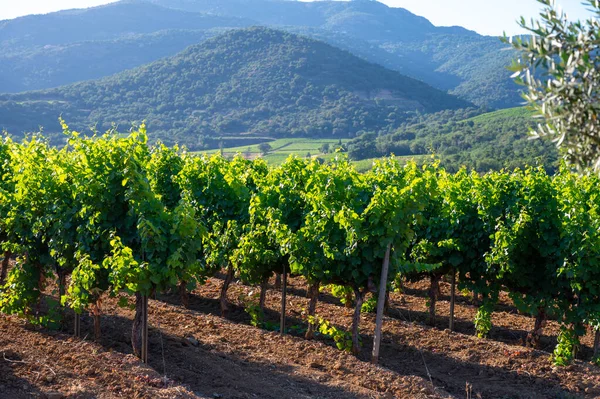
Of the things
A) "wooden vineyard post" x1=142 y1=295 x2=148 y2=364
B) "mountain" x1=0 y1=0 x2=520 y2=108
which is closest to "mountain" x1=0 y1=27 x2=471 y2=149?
"mountain" x1=0 y1=0 x2=520 y2=108

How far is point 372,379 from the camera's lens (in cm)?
937

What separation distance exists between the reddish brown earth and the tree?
17.4 feet

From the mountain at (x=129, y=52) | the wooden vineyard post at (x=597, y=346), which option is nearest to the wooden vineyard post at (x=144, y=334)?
the wooden vineyard post at (x=597, y=346)

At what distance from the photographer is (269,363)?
9.86 m

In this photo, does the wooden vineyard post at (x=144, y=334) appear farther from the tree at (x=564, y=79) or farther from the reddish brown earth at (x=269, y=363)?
the tree at (x=564, y=79)

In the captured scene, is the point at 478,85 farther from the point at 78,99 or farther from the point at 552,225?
the point at 552,225

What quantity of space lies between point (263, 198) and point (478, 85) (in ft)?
430

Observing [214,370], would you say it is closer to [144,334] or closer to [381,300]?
[144,334]

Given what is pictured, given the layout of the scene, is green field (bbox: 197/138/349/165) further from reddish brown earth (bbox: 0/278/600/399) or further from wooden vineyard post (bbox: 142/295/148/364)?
wooden vineyard post (bbox: 142/295/148/364)

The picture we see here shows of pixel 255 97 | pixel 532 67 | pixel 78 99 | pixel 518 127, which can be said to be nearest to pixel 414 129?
pixel 518 127

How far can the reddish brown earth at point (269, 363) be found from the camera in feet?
27.5

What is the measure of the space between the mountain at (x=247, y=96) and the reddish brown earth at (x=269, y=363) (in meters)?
68.3

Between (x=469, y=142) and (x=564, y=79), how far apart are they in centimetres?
6042

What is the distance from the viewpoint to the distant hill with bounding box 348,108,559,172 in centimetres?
4466
